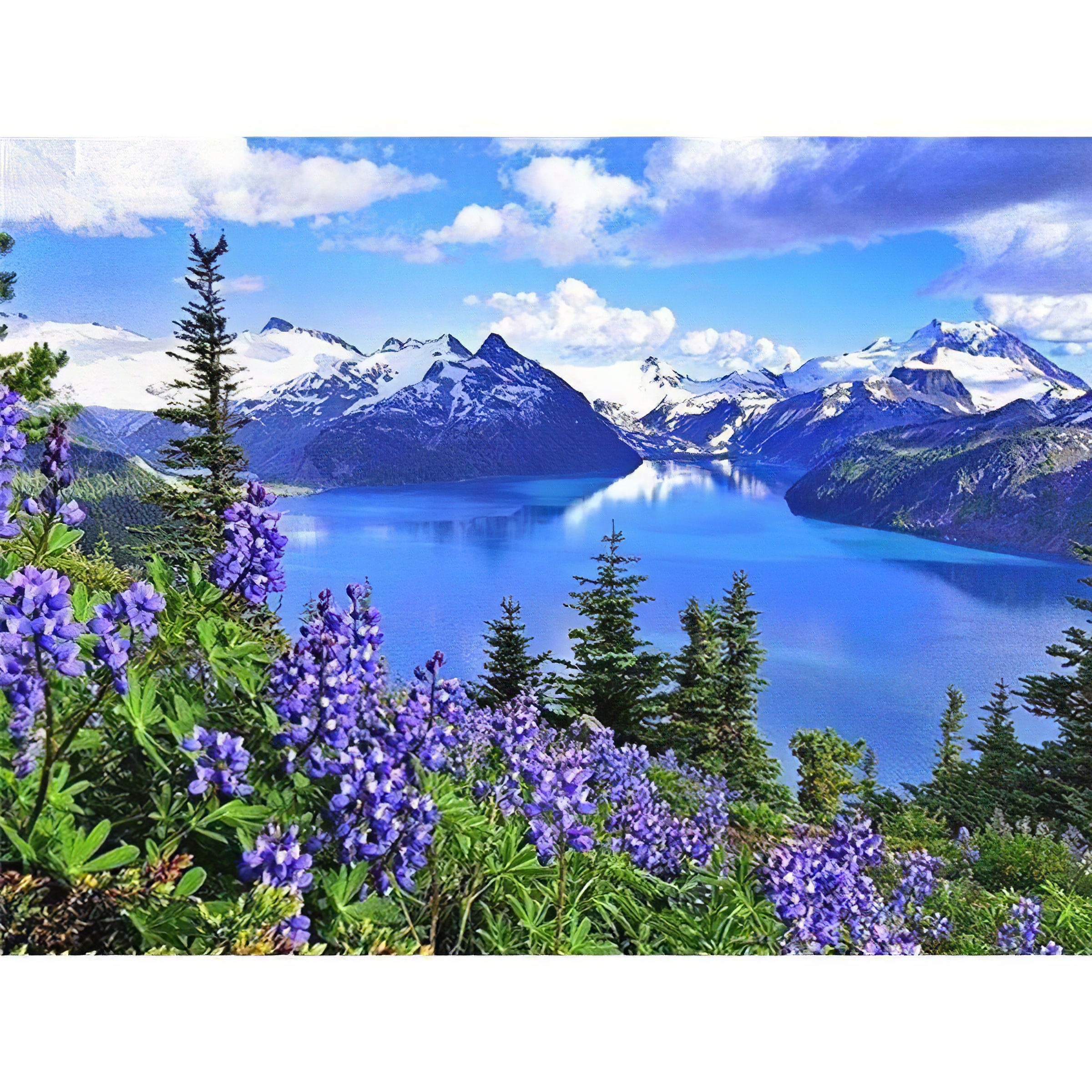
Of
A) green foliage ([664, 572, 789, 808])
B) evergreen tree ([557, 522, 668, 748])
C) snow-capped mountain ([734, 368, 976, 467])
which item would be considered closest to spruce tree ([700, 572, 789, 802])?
green foliage ([664, 572, 789, 808])

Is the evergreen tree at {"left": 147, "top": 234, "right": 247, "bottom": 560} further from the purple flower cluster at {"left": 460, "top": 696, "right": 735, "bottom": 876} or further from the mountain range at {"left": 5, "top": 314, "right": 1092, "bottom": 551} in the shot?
the purple flower cluster at {"left": 460, "top": 696, "right": 735, "bottom": 876}

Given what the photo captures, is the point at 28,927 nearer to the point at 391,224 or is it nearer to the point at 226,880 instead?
the point at 226,880

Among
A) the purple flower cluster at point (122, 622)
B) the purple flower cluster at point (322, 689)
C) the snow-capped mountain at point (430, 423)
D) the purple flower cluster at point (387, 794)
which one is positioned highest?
the snow-capped mountain at point (430, 423)

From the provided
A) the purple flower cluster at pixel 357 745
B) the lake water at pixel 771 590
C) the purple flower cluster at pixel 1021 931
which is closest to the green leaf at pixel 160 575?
the purple flower cluster at pixel 357 745

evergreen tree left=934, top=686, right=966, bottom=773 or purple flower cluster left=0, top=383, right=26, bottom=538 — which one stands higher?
purple flower cluster left=0, top=383, right=26, bottom=538

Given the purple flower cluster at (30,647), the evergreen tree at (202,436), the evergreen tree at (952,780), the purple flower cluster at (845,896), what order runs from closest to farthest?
1. the purple flower cluster at (30,647)
2. the purple flower cluster at (845,896)
3. the evergreen tree at (952,780)
4. the evergreen tree at (202,436)

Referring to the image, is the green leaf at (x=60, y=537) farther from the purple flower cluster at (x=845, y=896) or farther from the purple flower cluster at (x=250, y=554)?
the purple flower cluster at (x=845, y=896)

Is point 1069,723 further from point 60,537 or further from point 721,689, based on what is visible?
point 60,537
